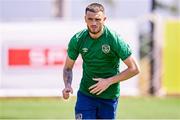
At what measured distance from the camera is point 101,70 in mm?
8297

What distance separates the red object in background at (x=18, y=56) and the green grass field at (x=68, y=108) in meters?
0.94

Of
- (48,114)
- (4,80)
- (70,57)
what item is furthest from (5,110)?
(70,57)

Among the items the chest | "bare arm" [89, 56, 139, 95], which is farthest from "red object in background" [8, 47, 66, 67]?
"bare arm" [89, 56, 139, 95]

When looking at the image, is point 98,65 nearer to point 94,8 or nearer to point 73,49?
point 73,49

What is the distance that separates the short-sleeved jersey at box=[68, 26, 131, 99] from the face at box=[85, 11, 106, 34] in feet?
0.58

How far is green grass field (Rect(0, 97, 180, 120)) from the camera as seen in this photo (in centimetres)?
1505

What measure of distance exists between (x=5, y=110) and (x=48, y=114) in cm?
128

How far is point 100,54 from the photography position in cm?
820

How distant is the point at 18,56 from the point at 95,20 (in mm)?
11126

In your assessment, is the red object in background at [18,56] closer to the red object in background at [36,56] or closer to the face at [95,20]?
the red object in background at [36,56]

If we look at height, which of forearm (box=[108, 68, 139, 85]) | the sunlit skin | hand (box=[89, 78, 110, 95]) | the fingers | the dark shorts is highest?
the sunlit skin

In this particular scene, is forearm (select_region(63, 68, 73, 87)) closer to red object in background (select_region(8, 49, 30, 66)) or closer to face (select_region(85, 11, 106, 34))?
face (select_region(85, 11, 106, 34))

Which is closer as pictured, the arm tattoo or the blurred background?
the arm tattoo

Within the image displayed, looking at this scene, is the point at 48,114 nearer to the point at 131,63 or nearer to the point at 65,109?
the point at 65,109
